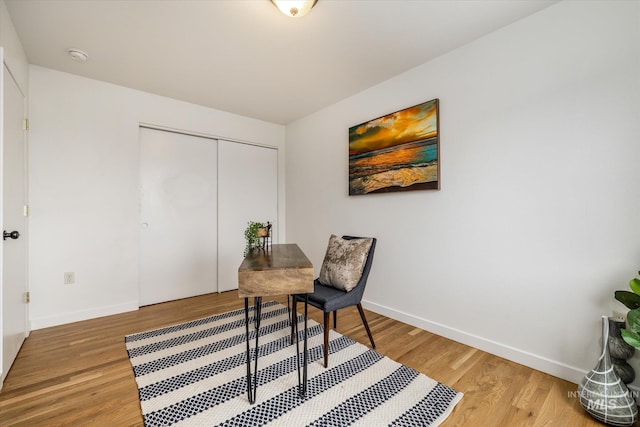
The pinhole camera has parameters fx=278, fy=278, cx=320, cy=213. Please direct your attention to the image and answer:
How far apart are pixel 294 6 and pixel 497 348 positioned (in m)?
2.76

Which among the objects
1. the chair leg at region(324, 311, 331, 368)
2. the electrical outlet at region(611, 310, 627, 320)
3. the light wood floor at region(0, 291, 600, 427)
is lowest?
the light wood floor at region(0, 291, 600, 427)

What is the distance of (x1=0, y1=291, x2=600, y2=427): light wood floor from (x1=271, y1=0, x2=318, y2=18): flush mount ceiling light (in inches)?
96.7

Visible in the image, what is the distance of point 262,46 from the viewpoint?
2246 mm

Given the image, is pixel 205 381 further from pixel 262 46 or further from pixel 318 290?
pixel 262 46

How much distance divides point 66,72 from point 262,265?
2.91 meters

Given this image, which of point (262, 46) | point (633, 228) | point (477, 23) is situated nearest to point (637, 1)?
point (477, 23)

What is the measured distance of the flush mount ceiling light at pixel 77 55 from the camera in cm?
230

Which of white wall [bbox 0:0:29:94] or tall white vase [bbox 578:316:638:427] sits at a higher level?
white wall [bbox 0:0:29:94]

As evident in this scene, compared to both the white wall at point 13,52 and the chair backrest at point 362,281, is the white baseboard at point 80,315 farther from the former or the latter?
the chair backrest at point 362,281

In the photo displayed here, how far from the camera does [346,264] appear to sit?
223 cm

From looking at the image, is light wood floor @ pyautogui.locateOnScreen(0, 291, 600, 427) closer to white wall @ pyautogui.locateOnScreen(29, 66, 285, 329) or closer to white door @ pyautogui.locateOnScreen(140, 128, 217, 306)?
white wall @ pyautogui.locateOnScreen(29, 66, 285, 329)

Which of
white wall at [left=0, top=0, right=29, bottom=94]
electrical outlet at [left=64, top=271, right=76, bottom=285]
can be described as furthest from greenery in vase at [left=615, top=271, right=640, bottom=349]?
electrical outlet at [left=64, top=271, right=76, bottom=285]

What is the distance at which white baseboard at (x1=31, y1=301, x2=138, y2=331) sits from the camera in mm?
2566

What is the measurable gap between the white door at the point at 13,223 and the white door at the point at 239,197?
1.81 m
